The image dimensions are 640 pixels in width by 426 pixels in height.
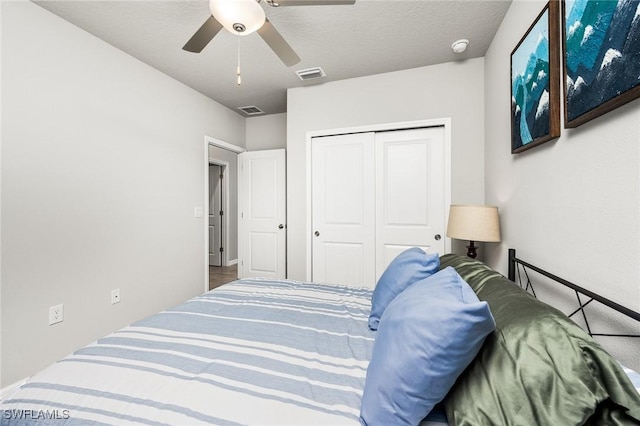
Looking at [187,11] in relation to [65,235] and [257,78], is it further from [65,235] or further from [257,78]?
[65,235]

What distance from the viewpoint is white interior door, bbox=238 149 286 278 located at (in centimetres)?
396

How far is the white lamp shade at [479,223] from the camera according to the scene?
191cm

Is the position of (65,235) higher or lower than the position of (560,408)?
higher

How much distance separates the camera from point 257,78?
302cm

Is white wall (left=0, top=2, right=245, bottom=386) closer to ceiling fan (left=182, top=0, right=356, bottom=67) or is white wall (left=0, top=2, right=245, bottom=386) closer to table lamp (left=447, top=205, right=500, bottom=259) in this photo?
ceiling fan (left=182, top=0, right=356, bottom=67)

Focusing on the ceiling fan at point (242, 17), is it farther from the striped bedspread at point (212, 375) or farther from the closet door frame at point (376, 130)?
the striped bedspread at point (212, 375)

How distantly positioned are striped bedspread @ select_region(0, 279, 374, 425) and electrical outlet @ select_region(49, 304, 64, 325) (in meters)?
1.26

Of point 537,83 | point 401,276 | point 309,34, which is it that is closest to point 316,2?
point 309,34

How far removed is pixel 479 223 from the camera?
75.9 inches

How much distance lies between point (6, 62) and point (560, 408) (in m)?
3.12

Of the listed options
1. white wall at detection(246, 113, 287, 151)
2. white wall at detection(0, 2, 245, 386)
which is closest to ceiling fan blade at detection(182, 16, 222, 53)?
white wall at detection(0, 2, 245, 386)

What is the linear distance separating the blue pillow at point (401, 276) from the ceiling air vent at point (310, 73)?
2.24 meters

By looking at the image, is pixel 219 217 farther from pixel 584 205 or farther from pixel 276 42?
pixel 584 205

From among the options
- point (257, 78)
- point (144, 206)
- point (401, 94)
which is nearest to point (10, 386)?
point (144, 206)
